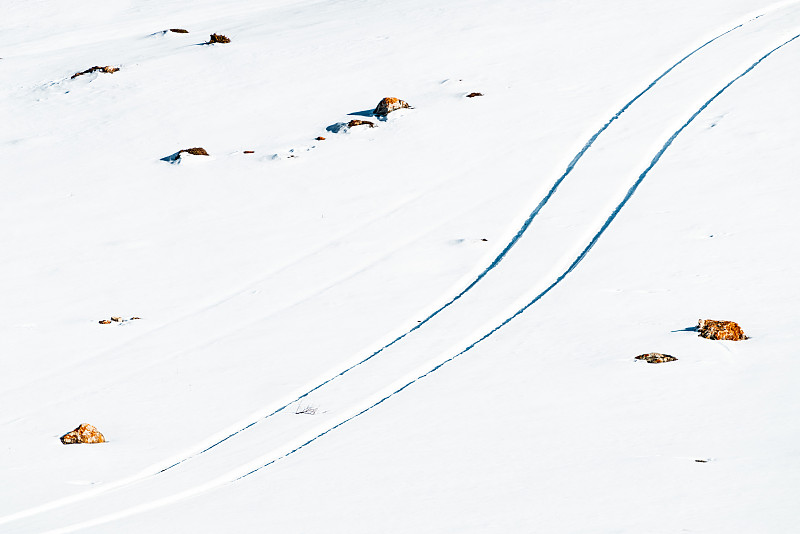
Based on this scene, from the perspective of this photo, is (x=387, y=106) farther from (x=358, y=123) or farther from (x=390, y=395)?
(x=390, y=395)

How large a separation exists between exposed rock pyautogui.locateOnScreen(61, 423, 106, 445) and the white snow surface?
0.11m

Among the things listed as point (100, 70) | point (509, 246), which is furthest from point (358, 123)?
point (100, 70)

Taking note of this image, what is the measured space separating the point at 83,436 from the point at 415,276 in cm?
442

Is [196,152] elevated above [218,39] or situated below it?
below

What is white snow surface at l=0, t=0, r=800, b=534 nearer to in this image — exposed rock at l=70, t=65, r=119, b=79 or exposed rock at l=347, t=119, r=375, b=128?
exposed rock at l=70, t=65, r=119, b=79

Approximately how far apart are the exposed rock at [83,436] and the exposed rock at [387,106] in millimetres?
9507

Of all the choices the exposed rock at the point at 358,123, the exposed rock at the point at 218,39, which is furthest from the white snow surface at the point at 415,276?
the exposed rock at the point at 218,39

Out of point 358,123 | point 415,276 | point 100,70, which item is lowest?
point 415,276

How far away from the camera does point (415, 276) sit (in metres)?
11.2

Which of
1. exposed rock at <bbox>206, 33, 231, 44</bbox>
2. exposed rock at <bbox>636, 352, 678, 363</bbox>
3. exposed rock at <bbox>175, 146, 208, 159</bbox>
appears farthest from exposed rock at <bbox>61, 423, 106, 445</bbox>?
exposed rock at <bbox>206, 33, 231, 44</bbox>

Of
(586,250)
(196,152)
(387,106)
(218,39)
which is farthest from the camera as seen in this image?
(218,39)

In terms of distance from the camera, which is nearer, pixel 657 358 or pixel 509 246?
pixel 657 358

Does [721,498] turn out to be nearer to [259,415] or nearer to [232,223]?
[259,415]

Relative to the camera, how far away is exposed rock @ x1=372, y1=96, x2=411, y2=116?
53.8ft
